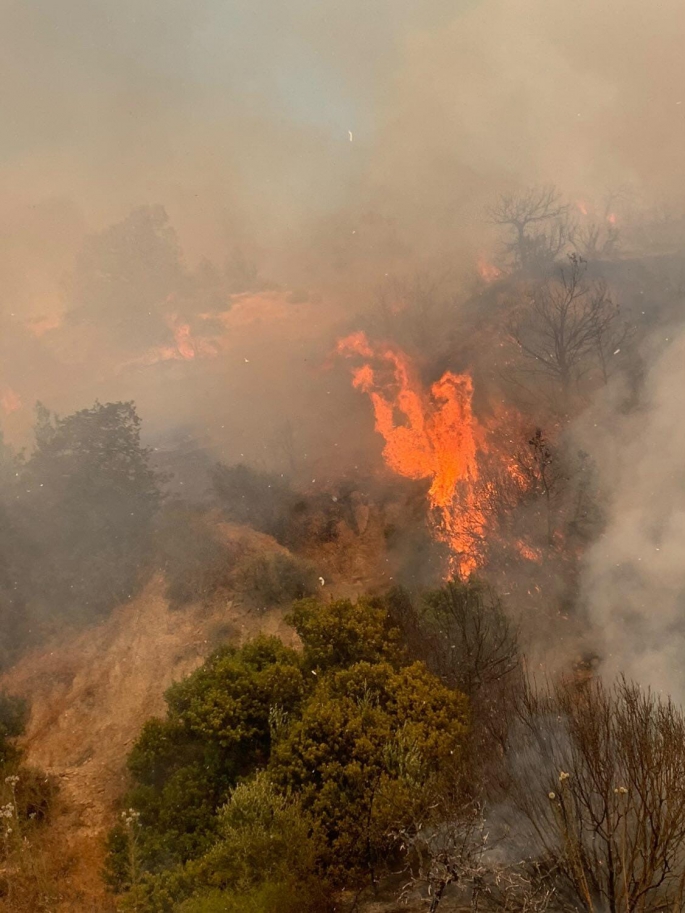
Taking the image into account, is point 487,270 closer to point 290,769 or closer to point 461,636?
point 461,636

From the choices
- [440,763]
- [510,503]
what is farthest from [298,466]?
[440,763]

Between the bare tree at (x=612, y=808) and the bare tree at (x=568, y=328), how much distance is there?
2633 cm

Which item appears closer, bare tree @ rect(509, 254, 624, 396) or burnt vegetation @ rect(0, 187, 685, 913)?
burnt vegetation @ rect(0, 187, 685, 913)

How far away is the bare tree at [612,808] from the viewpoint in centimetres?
905

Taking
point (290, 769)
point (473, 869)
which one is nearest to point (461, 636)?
point (290, 769)

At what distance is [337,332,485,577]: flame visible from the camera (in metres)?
28.5

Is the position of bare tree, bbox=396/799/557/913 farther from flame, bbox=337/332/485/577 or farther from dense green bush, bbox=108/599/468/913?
flame, bbox=337/332/485/577

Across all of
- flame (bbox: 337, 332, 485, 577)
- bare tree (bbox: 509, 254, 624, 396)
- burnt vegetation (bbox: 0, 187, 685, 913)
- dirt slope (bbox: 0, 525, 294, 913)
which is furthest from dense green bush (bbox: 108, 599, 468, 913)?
bare tree (bbox: 509, 254, 624, 396)

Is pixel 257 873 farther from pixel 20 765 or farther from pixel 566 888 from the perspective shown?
pixel 20 765

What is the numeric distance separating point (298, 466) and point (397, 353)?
10.2 metres

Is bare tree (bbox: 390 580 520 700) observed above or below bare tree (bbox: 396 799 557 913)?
above

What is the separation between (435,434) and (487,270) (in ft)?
55.5

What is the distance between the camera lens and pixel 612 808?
1007 centimetres

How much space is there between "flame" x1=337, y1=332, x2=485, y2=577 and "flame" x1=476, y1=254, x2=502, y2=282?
1009 cm
